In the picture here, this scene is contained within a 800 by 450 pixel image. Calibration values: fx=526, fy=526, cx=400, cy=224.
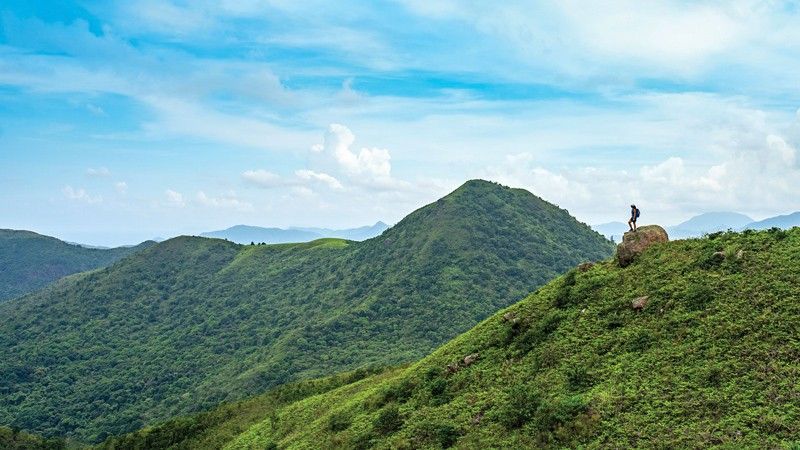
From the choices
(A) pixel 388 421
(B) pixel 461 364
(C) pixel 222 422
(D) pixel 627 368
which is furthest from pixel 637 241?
(C) pixel 222 422

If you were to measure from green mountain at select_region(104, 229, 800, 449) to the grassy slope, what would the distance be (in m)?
0.08

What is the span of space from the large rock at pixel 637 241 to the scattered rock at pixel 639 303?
5.92 meters

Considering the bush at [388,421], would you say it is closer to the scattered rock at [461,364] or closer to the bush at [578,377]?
the scattered rock at [461,364]

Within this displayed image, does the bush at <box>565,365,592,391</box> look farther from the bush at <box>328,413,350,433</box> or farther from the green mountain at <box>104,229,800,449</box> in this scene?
the bush at <box>328,413,350,433</box>

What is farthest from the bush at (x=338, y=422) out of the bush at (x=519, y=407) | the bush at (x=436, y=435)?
the bush at (x=519, y=407)

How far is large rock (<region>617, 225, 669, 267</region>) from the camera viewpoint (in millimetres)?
38581

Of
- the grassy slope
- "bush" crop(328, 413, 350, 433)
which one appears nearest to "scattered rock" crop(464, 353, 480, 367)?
the grassy slope

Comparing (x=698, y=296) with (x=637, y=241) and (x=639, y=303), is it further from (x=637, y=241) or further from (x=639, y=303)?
(x=637, y=241)

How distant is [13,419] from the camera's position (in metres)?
158

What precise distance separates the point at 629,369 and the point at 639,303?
Result: 19.2ft

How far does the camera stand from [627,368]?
28375 millimetres

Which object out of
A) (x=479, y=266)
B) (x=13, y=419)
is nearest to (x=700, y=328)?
(x=479, y=266)

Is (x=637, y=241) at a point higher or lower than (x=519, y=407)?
higher

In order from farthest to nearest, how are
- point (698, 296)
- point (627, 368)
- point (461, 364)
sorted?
point (461, 364) → point (698, 296) → point (627, 368)
